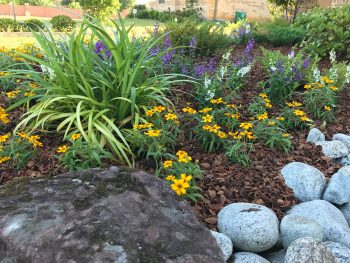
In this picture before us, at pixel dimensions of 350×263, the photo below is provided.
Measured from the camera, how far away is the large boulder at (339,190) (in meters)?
2.91

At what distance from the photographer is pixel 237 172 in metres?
3.01

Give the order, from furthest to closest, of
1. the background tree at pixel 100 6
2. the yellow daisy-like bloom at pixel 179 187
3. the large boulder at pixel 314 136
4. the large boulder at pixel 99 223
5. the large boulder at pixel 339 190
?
1. the background tree at pixel 100 6
2. the large boulder at pixel 314 136
3. the large boulder at pixel 339 190
4. the yellow daisy-like bloom at pixel 179 187
5. the large boulder at pixel 99 223

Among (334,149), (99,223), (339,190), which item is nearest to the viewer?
(99,223)

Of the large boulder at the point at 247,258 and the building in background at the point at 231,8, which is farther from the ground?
the building in background at the point at 231,8

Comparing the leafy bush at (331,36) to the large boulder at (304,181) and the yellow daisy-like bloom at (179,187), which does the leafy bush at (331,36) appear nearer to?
the large boulder at (304,181)

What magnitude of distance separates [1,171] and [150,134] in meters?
1.08

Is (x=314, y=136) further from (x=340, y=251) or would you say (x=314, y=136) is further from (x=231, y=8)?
(x=231, y=8)

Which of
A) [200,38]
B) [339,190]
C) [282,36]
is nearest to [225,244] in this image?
[339,190]

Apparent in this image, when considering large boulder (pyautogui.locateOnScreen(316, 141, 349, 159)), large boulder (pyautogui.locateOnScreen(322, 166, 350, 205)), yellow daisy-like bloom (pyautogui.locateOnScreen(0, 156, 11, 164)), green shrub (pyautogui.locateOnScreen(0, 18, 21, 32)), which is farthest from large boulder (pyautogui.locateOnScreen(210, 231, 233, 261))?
green shrub (pyautogui.locateOnScreen(0, 18, 21, 32))

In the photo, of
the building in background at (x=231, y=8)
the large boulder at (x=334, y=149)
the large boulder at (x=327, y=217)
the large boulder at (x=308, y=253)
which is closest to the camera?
the large boulder at (x=308, y=253)

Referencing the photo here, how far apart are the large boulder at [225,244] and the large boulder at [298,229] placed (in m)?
0.39

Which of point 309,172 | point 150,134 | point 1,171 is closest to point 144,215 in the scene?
point 150,134

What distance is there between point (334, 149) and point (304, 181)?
760 millimetres

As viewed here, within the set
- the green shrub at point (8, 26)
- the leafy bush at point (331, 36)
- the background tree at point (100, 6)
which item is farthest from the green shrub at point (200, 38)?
the background tree at point (100, 6)
